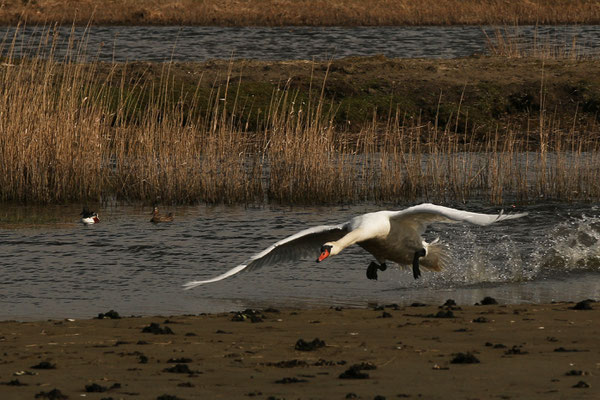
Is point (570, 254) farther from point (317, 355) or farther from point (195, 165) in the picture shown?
point (195, 165)

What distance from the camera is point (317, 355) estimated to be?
738cm

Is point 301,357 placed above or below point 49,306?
above

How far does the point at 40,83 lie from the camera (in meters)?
16.5

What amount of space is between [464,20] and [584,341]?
4319 centimetres

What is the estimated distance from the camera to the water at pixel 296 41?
35.6 m

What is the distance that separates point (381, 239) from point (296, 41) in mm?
31417

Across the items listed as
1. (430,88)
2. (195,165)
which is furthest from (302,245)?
(430,88)

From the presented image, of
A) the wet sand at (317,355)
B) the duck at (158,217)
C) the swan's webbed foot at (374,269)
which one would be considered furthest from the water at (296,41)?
the wet sand at (317,355)

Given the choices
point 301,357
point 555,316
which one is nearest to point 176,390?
point 301,357

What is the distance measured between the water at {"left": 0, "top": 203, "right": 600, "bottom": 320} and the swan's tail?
0.24 meters

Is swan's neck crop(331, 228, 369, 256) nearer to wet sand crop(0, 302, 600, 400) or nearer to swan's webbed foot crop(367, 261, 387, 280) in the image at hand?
swan's webbed foot crop(367, 261, 387, 280)

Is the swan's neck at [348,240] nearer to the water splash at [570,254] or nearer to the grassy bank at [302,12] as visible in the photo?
the water splash at [570,254]

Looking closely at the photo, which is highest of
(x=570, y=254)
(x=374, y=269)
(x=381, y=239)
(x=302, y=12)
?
(x=302, y=12)

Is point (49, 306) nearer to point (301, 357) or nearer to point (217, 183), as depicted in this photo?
point (301, 357)
